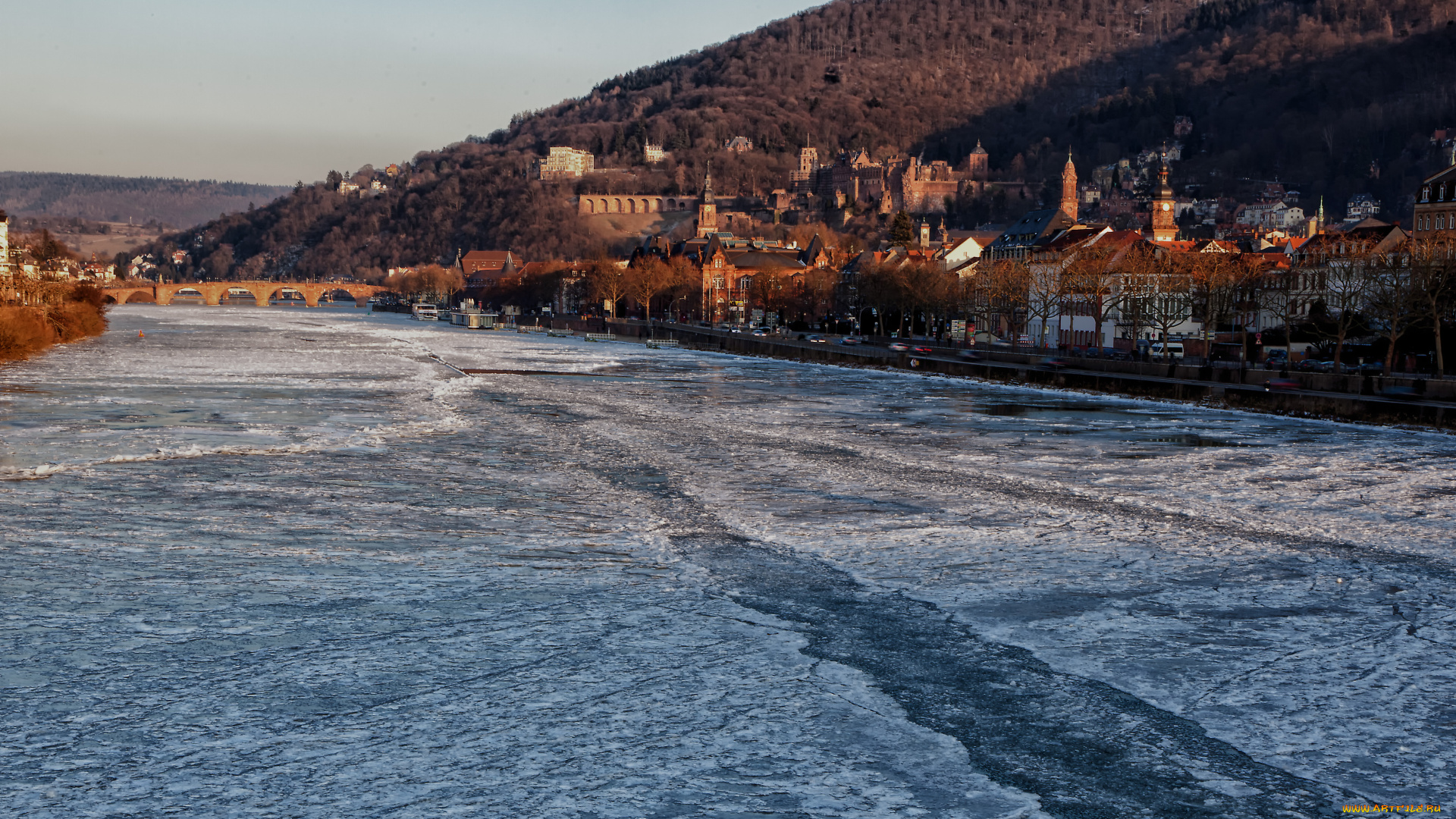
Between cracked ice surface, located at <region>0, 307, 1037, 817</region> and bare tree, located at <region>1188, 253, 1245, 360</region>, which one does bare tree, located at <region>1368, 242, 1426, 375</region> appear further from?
cracked ice surface, located at <region>0, 307, 1037, 817</region>

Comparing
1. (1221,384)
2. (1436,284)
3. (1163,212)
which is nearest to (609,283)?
(1163,212)

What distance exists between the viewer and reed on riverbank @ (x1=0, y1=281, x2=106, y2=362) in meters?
49.9

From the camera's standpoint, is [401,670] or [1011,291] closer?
[401,670]

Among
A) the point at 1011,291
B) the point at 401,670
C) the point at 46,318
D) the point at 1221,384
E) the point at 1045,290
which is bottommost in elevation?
the point at 401,670

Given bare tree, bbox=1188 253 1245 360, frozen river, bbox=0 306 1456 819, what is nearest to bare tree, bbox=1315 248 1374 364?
bare tree, bbox=1188 253 1245 360

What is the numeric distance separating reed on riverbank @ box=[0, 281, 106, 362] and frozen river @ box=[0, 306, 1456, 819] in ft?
98.7

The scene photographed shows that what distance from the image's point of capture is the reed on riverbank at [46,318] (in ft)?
164

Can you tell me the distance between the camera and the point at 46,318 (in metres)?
64.6

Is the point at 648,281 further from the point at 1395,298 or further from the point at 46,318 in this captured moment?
the point at 1395,298

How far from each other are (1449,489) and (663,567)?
13.7 m

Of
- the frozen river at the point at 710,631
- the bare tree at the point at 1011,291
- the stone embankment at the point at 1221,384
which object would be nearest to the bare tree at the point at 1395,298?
the stone embankment at the point at 1221,384

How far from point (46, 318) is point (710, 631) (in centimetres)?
6382

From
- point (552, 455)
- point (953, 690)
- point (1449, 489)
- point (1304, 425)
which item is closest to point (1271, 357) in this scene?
point (1304, 425)

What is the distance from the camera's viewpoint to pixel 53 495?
16.7 metres
